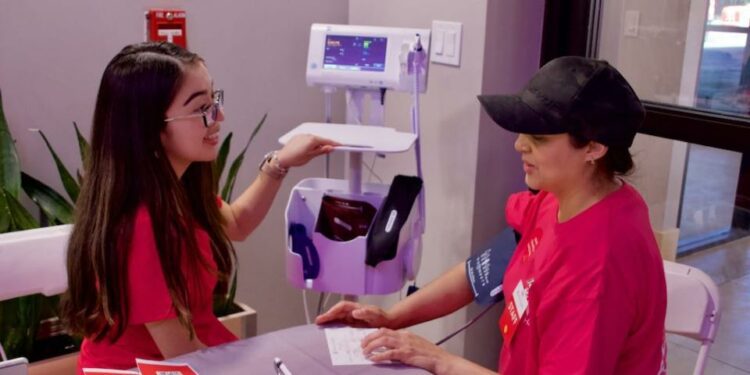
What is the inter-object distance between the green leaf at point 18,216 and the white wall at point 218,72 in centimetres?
29

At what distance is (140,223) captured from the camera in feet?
4.77

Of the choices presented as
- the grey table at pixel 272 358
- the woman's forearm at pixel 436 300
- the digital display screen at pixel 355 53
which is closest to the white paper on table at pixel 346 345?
the grey table at pixel 272 358

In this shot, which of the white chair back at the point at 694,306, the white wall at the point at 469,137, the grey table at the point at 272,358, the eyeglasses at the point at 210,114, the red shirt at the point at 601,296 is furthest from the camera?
the white wall at the point at 469,137

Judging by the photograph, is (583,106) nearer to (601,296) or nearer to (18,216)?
(601,296)

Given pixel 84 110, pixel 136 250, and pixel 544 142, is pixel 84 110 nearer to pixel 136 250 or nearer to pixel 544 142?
pixel 136 250

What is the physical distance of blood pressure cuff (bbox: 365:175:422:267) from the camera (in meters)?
2.04

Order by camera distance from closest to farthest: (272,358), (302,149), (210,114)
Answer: (272,358)
(210,114)
(302,149)

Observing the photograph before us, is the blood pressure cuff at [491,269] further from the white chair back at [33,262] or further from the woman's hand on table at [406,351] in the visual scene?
the white chair back at [33,262]

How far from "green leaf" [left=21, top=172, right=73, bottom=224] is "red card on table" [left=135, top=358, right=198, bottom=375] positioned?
42.7 inches

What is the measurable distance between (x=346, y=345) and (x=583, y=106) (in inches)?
25.2

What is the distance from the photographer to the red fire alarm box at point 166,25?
2.51m

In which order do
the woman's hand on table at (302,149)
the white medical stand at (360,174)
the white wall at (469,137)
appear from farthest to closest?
the white wall at (469,137), the white medical stand at (360,174), the woman's hand on table at (302,149)

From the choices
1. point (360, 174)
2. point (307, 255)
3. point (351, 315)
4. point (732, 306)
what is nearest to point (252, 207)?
point (307, 255)

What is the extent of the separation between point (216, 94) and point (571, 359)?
36.5 inches
